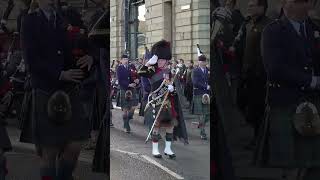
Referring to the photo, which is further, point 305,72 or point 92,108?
point 92,108

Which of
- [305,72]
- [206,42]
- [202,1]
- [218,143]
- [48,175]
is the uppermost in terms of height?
[202,1]

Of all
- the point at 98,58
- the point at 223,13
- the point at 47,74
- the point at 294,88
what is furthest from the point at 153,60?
the point at 294,88

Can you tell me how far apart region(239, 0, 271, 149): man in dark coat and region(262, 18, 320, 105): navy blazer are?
0.04 meters

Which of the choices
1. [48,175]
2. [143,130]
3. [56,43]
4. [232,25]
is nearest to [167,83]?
[143,130]

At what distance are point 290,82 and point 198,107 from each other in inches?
20.6

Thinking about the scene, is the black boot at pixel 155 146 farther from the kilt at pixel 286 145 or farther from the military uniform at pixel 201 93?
the kilt at pixel 286 145

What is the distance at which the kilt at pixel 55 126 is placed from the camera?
278 centimetres

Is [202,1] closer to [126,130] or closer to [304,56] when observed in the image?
[304,56]

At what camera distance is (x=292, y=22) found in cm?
252

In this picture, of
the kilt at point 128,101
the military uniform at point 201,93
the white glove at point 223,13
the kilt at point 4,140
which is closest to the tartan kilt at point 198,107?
the military uniform at point 201,93

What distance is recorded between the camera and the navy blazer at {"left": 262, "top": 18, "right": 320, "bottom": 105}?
248cm

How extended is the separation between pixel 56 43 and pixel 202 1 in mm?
930

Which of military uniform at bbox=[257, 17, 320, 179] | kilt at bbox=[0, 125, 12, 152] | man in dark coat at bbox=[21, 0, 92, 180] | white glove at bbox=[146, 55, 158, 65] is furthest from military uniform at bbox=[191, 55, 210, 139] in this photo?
kilt at bbox=[0, 125, 12, 152]

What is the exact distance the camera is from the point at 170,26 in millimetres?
2510
